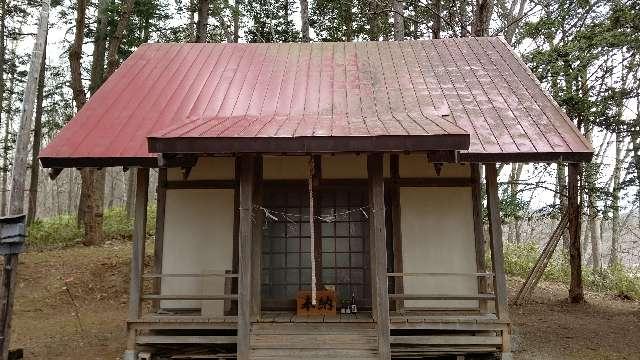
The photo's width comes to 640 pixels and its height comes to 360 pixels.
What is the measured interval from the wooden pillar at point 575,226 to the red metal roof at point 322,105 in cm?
351

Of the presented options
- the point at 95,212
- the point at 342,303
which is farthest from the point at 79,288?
the point at 342,303

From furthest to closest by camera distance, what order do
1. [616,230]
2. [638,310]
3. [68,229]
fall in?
[616,230] < [68,229] < [638,310]

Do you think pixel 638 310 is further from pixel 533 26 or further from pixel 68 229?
pixel 68 229

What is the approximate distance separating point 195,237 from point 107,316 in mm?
4737

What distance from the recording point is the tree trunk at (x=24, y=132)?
308 inches

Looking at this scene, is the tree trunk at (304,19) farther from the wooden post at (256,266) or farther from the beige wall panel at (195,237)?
the wooden post at (256,266)

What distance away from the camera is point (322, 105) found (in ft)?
29.3

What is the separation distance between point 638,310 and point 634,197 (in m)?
2.76

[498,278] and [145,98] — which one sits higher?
[145,98]

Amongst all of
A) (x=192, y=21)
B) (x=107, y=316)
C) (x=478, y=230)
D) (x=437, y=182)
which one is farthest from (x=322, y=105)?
(x=192, y=21)

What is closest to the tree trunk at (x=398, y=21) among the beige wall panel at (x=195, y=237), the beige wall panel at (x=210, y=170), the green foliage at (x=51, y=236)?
the beige wall panel at (x=210, y=170)

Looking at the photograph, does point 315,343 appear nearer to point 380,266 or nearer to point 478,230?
point 380,266

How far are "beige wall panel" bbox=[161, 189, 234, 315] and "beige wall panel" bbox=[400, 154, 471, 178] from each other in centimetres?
297

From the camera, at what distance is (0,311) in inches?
275
